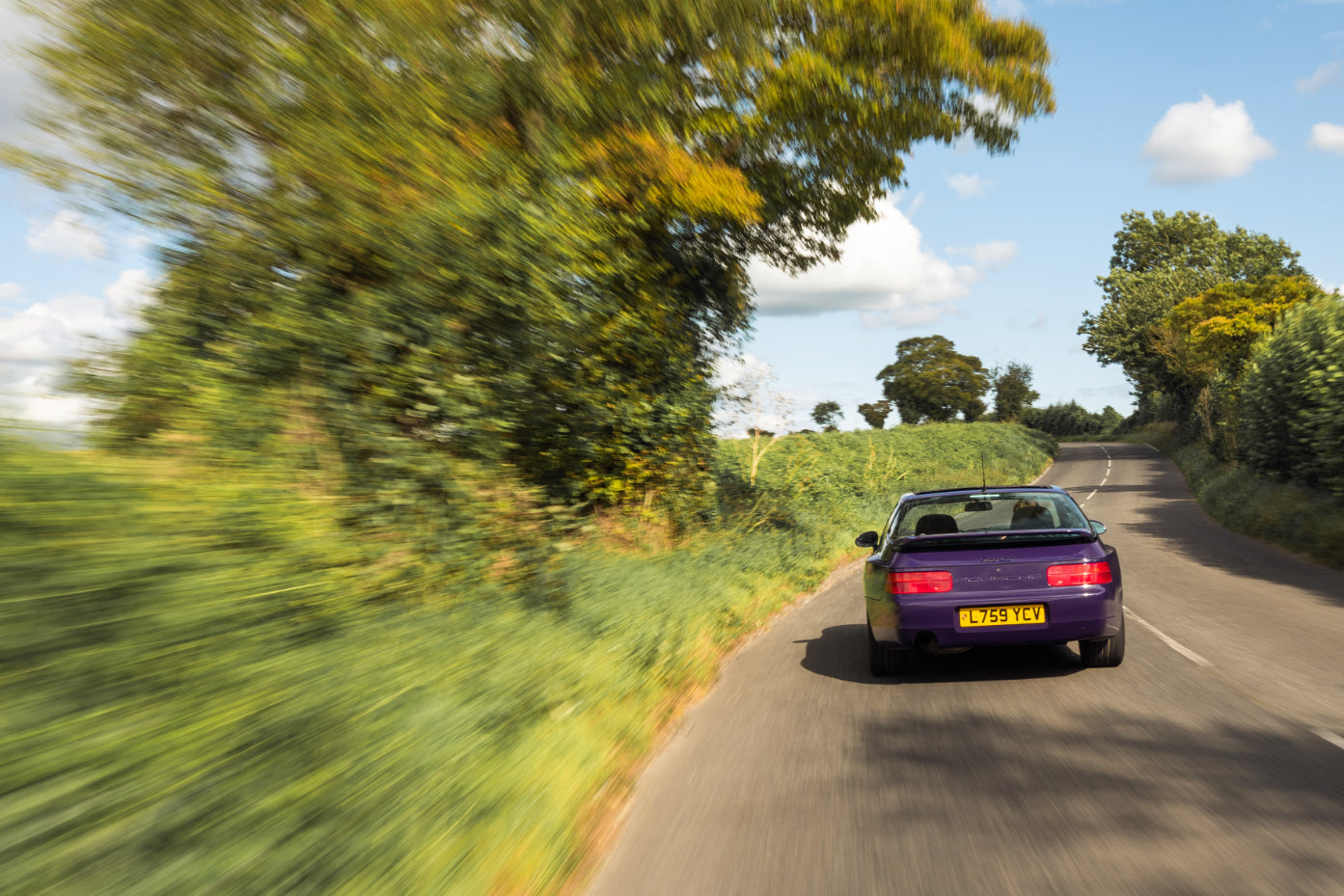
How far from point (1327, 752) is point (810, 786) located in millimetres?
2744

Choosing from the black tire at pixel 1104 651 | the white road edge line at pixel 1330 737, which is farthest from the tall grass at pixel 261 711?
the white road edge line at pixel 1330 737

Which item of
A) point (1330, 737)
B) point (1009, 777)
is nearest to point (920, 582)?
point (1009, 777)

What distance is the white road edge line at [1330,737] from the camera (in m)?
4.61

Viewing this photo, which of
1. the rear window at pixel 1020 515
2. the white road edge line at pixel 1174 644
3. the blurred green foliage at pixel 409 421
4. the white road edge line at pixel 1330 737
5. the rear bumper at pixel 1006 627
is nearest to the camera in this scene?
the blurred green foliage at pixel 409 421

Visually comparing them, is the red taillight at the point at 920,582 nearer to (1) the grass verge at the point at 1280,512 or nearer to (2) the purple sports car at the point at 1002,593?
(2) the purple sports car at the point at 1002,593

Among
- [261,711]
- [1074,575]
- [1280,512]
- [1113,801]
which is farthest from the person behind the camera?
[1280,512]

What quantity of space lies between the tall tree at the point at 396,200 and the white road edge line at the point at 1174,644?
617cm

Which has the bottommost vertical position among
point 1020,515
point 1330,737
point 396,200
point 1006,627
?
point 1330,737

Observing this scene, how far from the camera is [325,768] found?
326 cm

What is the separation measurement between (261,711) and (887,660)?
495 cm

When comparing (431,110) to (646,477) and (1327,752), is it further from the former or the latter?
(1327,752)

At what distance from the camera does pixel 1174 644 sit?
757 cm

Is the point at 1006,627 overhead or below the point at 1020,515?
below

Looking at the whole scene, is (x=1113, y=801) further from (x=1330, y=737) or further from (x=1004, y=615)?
(x=1004, y=615)
